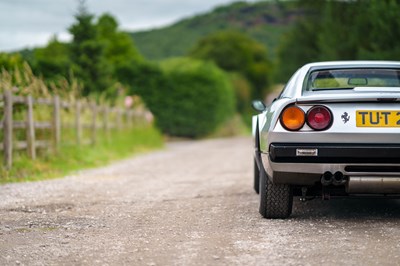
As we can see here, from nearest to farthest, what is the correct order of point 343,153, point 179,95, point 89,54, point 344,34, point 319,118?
point 343,153
point 319,118
point 344,34
point 89,54
point 179,95

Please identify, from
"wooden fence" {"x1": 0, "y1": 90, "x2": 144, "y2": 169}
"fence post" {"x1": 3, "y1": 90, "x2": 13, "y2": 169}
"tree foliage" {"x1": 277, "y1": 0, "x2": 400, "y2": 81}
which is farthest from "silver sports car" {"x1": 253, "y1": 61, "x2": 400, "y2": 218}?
"tree foliage" {"x1": 277, "y1": 0, "x2": 400, "y2": 81}

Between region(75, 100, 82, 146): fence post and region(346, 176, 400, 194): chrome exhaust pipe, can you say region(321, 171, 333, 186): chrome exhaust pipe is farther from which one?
region(75, 100, 82, 146): fence post

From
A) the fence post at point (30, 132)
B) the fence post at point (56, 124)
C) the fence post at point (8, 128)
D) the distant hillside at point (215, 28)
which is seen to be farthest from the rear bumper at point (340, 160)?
the distant hillside at point (215, 28)

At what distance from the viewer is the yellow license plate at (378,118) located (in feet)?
17.7

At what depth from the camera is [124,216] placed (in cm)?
637

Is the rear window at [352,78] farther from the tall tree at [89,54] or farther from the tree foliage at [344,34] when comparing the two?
the tall tree at [89,54]

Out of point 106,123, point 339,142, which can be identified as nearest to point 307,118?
point 339,142

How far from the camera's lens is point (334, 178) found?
17.8 feet

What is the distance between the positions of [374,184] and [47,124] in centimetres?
939

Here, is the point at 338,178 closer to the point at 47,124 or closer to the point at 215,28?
the point at 47,124

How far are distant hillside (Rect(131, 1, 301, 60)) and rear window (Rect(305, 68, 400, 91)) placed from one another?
82.9 metres

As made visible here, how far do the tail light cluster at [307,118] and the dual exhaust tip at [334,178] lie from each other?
38cm

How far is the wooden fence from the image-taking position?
36.8ft

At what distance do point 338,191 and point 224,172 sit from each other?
20.5 feet
